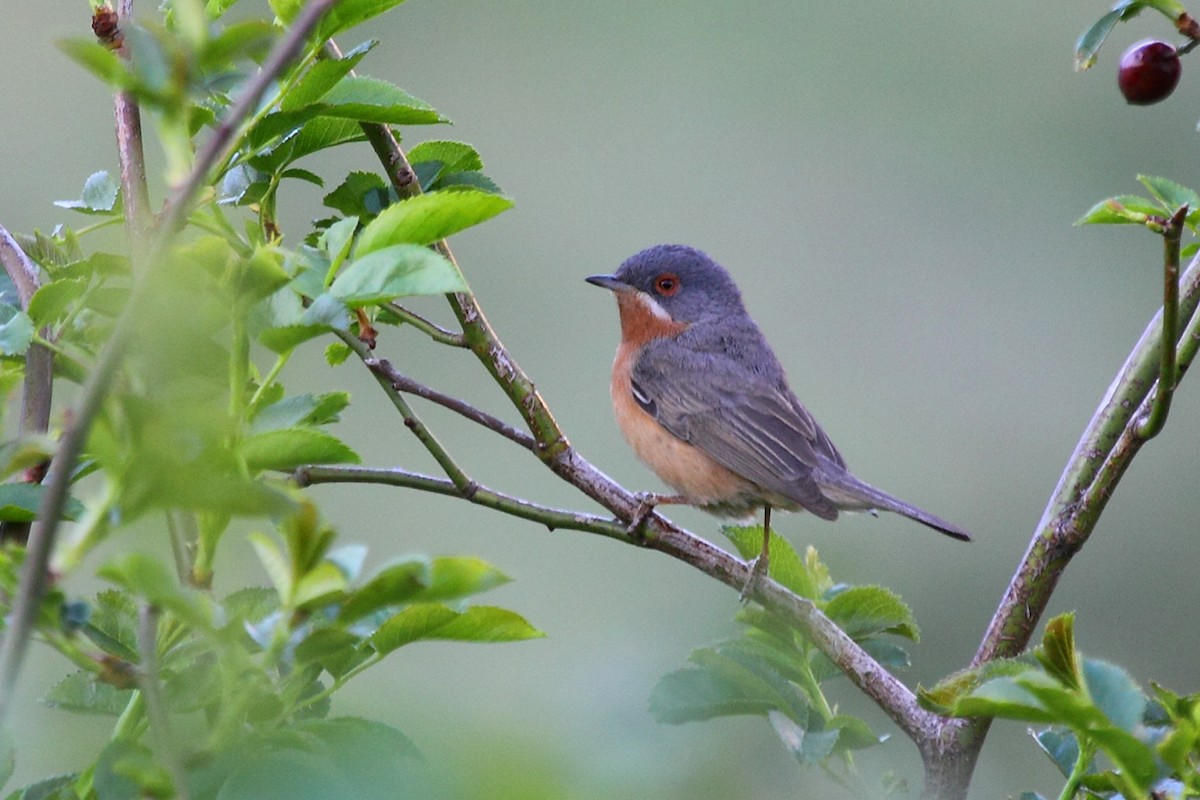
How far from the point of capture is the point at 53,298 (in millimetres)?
1981

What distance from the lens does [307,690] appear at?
167 cm

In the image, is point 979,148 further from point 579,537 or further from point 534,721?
point 534,721

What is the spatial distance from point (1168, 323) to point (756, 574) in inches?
34.0

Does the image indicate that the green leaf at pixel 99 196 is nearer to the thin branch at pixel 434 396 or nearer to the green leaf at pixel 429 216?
the thin branch at pixel 434 396

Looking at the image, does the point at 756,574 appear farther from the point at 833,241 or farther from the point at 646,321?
the point at 833,241

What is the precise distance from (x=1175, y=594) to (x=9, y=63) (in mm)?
9954

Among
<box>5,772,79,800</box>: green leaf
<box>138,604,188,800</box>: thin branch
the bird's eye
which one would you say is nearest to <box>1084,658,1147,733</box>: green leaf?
<box>138,604,188,800</box>: thin branch

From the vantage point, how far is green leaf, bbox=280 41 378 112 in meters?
2.11

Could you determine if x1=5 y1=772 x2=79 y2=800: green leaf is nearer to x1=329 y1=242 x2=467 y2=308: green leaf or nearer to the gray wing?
x1=329 y1=242 x2=467 y2=308: green leaf

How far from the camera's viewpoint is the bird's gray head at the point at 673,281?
22.3 feet

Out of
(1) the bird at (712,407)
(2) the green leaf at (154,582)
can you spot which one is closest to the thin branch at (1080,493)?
(2) the green leaf at (154,582)

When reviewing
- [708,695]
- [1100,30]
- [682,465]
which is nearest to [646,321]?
[682,465]

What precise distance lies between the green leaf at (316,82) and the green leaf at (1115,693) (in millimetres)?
1403

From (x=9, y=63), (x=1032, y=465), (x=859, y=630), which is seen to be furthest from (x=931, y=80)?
(x=859, y=630)
